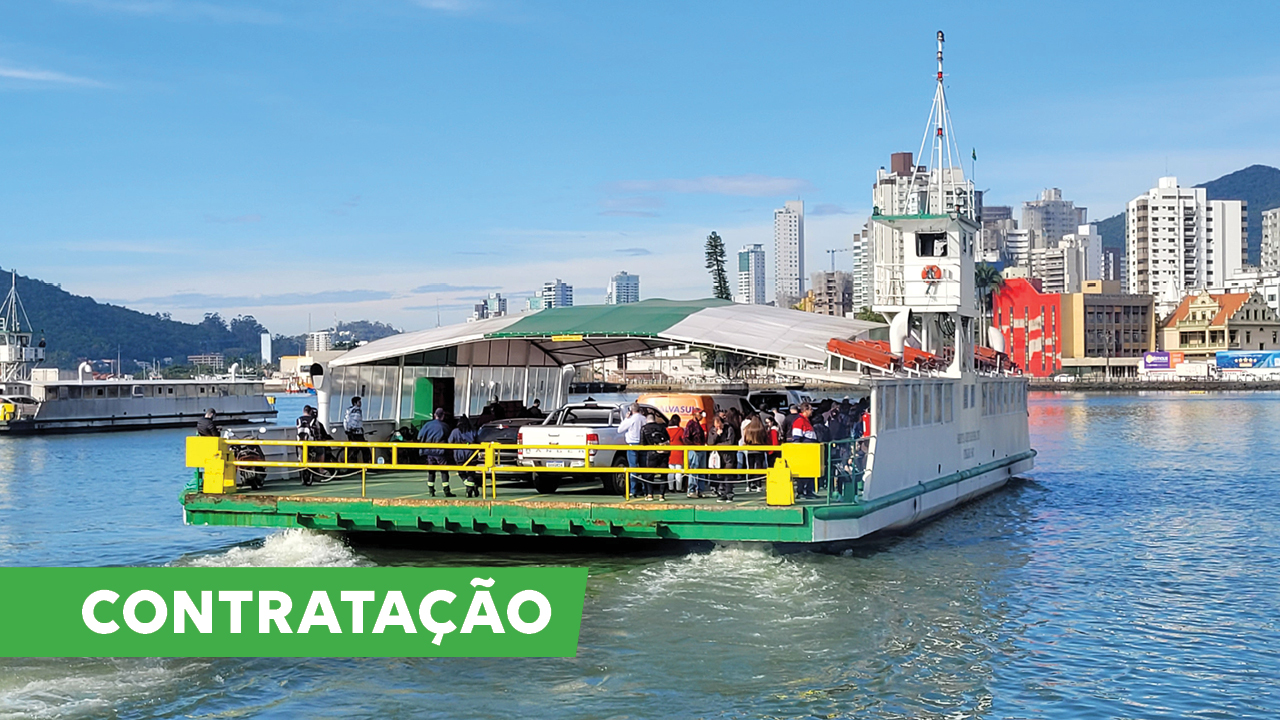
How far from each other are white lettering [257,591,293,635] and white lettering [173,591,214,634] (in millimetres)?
500

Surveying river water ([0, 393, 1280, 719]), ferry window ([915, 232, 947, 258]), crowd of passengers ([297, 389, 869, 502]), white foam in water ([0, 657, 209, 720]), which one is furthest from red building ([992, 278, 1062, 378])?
white foam in water ([0, 657, 209, 720])

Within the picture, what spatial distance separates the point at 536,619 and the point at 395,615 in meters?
1.29

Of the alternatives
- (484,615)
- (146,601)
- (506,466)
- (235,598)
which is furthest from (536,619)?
(506,466)

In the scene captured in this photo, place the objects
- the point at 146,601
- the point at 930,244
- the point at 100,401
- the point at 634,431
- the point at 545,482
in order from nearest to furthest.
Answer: the point at 146,601, the point at 634,431, the point at 545,482, the point at 930,244, the point at 100,401

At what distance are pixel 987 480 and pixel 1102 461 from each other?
830 inches

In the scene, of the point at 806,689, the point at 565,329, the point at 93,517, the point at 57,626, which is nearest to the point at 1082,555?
the point at 565,329

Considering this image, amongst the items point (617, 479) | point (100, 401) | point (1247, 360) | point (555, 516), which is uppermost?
point (1247, 360)

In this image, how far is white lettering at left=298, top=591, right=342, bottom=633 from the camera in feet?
37.5

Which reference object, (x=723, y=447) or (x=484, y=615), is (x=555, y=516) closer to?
(x=723, y=447)

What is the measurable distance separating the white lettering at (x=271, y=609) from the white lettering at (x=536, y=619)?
2.01 meters

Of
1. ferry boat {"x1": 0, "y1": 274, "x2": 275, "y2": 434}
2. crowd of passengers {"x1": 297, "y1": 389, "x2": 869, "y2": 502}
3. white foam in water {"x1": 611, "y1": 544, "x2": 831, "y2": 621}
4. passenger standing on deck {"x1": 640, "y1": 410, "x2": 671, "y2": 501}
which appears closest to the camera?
white foam in water {"x1": 611, "y1": 544, "x2": 831, "y2": 621}

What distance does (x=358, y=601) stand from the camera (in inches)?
448

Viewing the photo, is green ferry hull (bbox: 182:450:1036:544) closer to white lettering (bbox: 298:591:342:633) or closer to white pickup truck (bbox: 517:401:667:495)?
white pickup truck (bbox: 517:401:667:495)

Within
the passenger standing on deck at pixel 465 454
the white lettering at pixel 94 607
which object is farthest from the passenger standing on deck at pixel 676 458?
the white lettering at pixel 94 607
